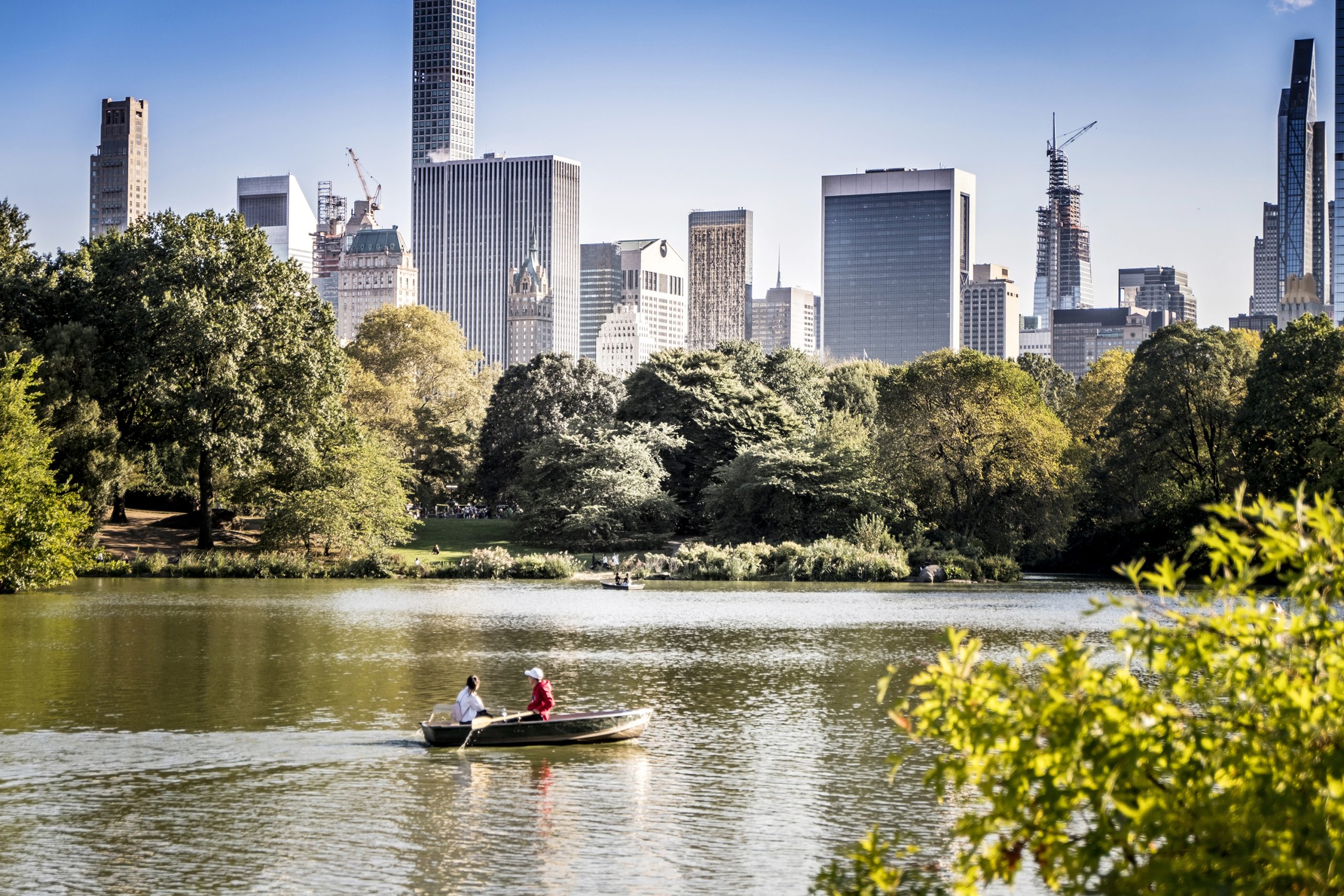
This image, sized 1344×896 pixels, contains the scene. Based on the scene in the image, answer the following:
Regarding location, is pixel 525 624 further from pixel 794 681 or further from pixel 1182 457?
pixel 1182 457

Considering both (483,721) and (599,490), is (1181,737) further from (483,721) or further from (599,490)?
(599,490)

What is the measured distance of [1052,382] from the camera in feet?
348

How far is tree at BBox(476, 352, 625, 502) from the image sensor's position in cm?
8831

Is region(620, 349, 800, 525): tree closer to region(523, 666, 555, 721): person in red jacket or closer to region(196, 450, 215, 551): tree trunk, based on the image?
region(196, 450, 215, 551): tree trunk

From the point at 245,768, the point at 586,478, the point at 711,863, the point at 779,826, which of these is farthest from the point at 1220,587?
the point at 586,478

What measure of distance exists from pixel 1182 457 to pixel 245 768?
53.0m

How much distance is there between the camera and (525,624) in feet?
131

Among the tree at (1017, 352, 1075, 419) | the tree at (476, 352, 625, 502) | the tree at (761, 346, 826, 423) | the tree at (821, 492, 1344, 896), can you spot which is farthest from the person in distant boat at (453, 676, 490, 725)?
the tree at (1017, 352, 1075, 419)

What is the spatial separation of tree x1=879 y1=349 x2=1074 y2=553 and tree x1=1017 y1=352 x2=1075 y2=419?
19.3 metres

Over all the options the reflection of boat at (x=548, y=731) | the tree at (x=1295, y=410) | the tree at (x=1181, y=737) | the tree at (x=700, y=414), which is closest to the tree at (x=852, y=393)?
A: the tree at (x=700, y=414)

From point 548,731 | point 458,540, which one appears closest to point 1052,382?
point 458,540

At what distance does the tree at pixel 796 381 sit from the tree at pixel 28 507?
43.3 metres

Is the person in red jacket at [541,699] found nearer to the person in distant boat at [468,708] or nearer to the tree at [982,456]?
the person in distant boat at [468,708]

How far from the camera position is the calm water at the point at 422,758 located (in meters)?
14.9
